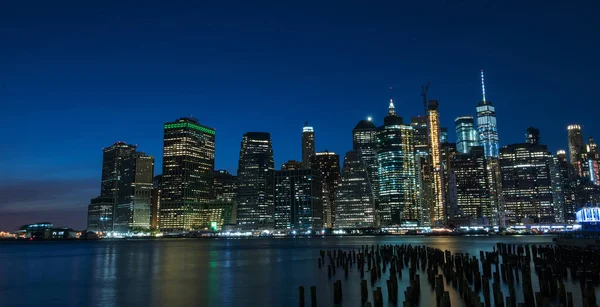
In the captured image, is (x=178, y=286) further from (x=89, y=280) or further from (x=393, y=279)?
(x=393, y=279)

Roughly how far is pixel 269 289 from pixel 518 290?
22012 millimetres

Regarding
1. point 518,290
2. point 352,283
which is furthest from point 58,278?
point 518,290

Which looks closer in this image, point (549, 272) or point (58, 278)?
point (549, 272)

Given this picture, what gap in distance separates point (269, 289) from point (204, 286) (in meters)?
7.32

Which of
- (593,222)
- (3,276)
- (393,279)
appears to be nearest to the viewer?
(393,279)

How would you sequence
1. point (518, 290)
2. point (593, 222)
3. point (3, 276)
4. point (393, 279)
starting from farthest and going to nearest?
point (593, 222) < point (3, 276) < point (518, 290) < point (393, 279)

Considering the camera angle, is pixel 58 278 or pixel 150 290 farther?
pixel 58 278

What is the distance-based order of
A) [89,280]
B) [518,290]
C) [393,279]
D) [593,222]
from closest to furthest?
1. [393,279]
2. [518,290]
3. [89,280]
4. [593,222]

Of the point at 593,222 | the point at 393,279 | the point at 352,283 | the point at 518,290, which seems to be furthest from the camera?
the point at 593,222

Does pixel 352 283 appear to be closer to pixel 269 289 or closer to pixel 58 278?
pixel 269 289

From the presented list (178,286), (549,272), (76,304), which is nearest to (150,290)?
(178,286)

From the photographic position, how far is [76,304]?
Result: 41.4 m

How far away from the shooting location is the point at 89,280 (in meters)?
58.0

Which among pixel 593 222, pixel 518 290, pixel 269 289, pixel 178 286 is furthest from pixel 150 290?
pixel 593 222
